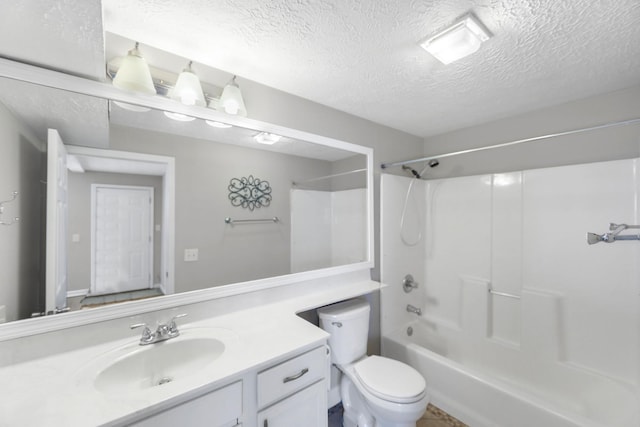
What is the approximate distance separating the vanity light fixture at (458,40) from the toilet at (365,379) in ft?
5.32

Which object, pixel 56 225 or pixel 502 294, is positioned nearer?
pixel 56 225

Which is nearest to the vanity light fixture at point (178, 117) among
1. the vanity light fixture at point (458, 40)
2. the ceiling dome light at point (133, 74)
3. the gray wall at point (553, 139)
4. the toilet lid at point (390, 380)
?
the ceiling dome light at point (133, 74)

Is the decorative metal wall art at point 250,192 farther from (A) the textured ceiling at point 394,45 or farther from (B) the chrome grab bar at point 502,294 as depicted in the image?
(B) the chrome grab bar at point 502,294

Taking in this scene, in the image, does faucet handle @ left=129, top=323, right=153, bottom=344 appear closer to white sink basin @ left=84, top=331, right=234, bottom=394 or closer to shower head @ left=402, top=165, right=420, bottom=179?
white sink basin @ left=84, top=331, right=234, bottom=394

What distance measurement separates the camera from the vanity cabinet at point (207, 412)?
31.5 inches

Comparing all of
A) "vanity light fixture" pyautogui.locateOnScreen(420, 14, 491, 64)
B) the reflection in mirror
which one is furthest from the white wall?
"vanity light fixture" pyautogui.locateOnScreen(420, 14, 491, 64)

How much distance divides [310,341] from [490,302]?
6.19ft

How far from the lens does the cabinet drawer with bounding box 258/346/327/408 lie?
102 centimetres

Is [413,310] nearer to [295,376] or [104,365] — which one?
[295,376]

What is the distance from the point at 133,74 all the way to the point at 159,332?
120 centimetres

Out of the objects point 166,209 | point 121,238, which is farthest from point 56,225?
Answer: point 166,209

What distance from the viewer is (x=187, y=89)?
132 cm

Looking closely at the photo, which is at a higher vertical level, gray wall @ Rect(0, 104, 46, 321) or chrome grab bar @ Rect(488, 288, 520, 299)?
gray wall @ Rect(0, 104, 46, 321)

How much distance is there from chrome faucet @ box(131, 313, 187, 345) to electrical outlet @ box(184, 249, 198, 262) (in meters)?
0.31
